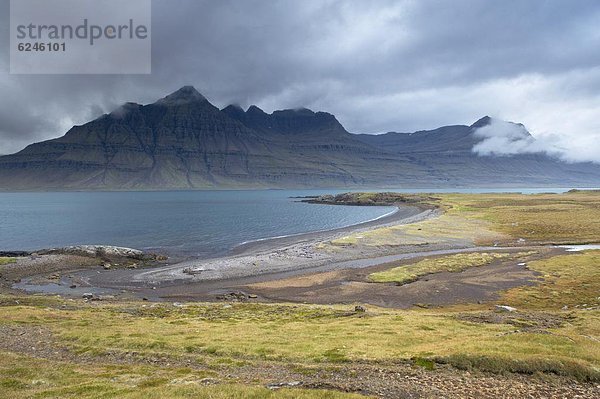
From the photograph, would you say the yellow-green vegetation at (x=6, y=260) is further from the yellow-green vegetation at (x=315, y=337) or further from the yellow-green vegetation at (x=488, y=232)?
the yellow-green vegetation at (x=488, y=232)

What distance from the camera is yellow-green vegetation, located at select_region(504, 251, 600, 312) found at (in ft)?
147

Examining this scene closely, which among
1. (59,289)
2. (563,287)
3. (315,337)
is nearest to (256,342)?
(315,337)

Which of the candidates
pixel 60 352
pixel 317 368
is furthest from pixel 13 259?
pixel 317 368

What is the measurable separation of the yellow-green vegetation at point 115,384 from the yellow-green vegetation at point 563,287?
100ft

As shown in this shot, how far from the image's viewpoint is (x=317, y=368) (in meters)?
23.9

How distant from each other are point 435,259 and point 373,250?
1639 cm

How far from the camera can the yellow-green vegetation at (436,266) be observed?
198ft

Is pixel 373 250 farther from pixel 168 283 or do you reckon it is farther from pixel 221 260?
pixel 168 283

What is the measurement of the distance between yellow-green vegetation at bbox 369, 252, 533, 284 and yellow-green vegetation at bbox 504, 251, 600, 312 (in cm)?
841

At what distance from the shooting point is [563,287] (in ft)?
167

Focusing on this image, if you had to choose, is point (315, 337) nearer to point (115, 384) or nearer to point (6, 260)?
point (115, 384)

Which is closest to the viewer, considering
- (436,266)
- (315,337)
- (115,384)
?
(115,384)

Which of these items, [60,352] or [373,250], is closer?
[60,352]

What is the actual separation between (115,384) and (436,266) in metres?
56.8
